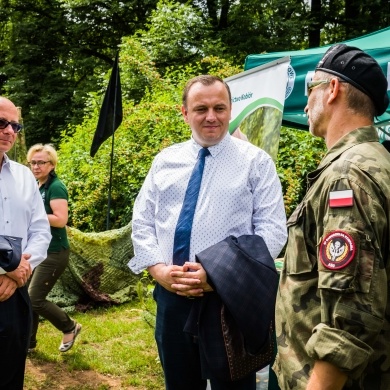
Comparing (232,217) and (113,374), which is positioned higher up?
(232,217)

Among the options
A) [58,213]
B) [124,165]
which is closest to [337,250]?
[58,213]

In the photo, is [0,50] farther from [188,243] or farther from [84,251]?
[188,243]

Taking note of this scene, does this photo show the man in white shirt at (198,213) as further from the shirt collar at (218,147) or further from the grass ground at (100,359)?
the grass ground at (100,359)

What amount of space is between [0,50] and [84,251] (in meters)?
17.0

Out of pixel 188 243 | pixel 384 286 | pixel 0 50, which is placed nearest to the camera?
pixel 384 286

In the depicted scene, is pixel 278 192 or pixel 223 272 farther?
pixel 278 192

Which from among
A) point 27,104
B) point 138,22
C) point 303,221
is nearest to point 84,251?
point 303,221

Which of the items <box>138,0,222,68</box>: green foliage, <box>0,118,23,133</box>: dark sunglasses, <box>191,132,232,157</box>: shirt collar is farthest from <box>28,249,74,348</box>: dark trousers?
<box>138,0,222,68</box>: green foliage

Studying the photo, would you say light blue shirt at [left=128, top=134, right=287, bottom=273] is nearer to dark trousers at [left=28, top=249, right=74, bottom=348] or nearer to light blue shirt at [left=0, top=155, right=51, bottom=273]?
light blue shirt at [left=0, top=155, right=51, bottom=273]

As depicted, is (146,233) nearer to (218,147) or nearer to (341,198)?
(218,147)

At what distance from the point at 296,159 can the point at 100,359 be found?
3.51 meters

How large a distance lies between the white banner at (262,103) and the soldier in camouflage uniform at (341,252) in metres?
2.04

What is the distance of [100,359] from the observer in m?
4.70

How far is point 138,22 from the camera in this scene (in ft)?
60.3
